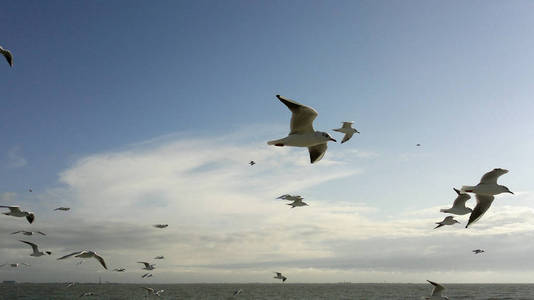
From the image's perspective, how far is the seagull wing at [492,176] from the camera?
18.6 m

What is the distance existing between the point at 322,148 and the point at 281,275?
1015 inches

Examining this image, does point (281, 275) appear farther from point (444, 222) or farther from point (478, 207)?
point (478, 207)

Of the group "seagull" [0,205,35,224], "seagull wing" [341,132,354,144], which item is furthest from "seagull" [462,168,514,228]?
"seagull" [0,205,35,224]

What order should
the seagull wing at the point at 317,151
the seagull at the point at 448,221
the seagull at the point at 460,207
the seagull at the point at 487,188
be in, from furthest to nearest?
the seagull at the point at 448,221, the seagull at the point at 460,207, the seagull at the point at 487,188, the seagull wing at the point at 317,151

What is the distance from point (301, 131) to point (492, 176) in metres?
8.95

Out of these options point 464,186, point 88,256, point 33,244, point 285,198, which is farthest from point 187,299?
point 464,186

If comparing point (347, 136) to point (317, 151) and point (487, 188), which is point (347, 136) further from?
point (317, 151)

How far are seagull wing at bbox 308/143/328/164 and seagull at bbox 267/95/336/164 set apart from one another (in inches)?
34.3

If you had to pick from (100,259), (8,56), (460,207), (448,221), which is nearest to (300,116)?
(8,56)

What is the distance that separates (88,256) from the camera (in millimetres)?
20375

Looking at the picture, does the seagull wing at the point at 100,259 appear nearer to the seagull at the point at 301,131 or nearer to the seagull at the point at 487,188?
the seagull at the point at 301,131

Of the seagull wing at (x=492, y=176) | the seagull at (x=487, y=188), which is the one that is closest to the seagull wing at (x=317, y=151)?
the seagull at (x=487, y=188)

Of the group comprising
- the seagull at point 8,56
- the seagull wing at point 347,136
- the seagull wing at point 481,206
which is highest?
the seagull wing at point 347,136

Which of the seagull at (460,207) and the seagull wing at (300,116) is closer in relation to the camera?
the seagull wing at (300,116)
